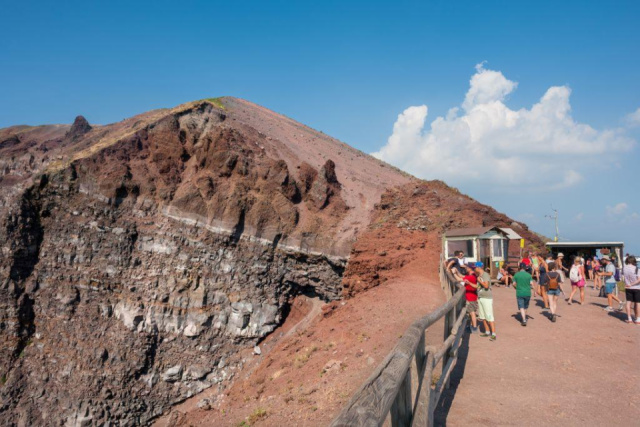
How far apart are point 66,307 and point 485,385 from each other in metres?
25.5

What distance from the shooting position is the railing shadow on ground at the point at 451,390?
4.89 m

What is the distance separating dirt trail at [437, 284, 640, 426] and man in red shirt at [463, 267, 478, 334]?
0.62 m

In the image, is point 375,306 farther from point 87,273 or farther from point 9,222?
point 9,222

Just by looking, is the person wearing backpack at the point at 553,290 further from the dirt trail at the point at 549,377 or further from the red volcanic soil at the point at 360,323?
the red volcanic soil at the point at 360,323

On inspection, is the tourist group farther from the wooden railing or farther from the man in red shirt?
the wooden railing

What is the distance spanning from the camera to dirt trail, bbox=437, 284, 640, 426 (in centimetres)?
488

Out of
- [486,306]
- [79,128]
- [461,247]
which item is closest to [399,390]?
[486,306]

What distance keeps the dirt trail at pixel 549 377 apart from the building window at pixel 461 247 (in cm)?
645

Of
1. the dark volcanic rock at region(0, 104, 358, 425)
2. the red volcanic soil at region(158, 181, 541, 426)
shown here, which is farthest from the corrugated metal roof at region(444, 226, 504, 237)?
the dark volcanic rock at region(0, 104, 358, 425)

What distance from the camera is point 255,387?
14.9 m

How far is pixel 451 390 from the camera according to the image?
584cm

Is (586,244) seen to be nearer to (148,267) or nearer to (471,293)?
(471,293)

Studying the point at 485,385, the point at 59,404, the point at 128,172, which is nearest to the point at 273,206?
the point at 128,172

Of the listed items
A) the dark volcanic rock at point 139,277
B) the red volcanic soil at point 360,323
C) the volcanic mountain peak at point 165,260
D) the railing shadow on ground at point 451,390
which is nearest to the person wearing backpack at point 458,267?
the red volcanic soil at point 360,323
